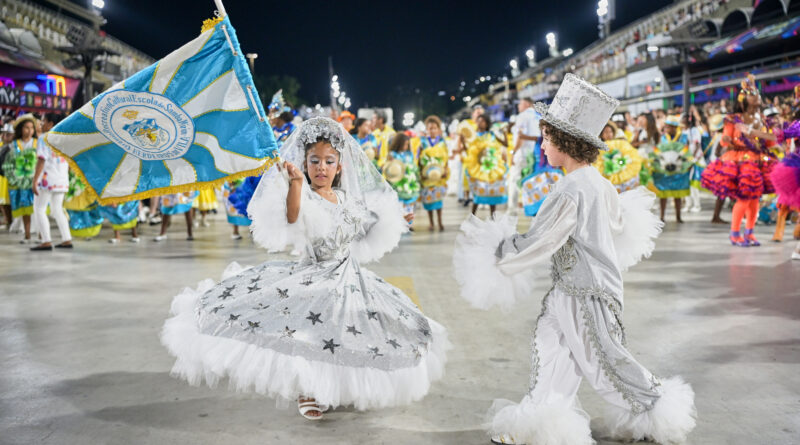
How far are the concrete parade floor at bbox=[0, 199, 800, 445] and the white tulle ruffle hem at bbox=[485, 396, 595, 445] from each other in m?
0.21

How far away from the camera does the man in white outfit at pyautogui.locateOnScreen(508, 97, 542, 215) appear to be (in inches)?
452

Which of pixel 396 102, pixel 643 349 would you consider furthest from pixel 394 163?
pixel 396 102

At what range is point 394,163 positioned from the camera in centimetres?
1140

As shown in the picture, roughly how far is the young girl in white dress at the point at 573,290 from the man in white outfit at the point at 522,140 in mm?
6374

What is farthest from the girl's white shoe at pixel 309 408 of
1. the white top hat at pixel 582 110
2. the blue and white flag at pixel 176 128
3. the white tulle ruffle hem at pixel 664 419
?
the white top hat at pixel 582 110

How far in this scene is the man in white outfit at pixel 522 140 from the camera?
1148 cm

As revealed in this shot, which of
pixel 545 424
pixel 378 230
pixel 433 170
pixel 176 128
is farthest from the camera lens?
pixel 433 170

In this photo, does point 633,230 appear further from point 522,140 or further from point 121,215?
point 121,215

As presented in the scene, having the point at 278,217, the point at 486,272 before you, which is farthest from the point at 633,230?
the point at 278,217

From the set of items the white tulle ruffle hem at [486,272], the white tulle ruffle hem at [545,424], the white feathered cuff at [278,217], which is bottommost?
the white tulle ruffle hem at [545,424]

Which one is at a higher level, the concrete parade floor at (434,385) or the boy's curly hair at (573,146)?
the boy's curly hair at (573,146)

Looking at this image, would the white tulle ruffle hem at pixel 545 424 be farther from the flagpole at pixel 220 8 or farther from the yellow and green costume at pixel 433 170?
the yellow and green costume at pixel 433 170

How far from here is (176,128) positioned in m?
3.55

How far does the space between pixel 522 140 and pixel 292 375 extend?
9.63 meters
